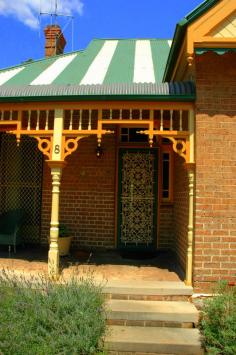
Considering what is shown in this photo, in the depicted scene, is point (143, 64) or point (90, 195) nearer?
point (90, 195)

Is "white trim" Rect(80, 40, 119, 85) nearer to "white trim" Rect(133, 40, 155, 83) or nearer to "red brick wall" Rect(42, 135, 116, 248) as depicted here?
"white trim" Rect(133, 40, 155, 83)

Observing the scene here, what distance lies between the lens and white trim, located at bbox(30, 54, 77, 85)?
808 cm

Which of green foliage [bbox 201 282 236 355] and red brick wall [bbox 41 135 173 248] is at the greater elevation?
red brick wall [bbox 41 135 173 248]

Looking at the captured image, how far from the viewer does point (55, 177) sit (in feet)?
21.4

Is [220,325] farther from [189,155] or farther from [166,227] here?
[166,227]

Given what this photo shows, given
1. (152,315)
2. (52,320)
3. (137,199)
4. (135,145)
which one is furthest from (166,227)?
(52,320)

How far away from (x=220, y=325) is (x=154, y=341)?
2.66 feet

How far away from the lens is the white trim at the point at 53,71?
8078 millimetres

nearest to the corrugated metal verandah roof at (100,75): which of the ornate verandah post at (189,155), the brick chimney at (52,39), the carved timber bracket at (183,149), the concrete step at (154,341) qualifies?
the ornate verandah post at (189,155)

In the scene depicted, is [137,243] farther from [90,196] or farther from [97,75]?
[97,75]

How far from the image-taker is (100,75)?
27.0 feet

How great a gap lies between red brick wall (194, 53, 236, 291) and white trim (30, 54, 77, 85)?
3485 mm

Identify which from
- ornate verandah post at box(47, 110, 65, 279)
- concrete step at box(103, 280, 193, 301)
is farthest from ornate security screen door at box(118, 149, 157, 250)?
concrete step at box(103, 280, 193, 301)

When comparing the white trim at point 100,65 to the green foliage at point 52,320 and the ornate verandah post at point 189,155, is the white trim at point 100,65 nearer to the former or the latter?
the ornate verandah post at point 189,155
